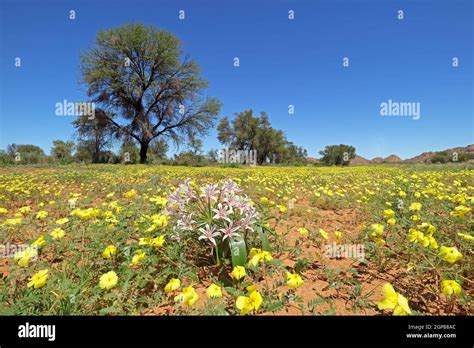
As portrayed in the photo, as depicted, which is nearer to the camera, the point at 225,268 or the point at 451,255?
the point at 451,255

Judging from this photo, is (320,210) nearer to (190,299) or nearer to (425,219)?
(425,219)

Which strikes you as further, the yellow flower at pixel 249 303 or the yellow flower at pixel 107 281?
the yellow flower at pixel 107 281

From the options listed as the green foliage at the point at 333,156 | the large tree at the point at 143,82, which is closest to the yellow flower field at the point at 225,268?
the large tree at the point at 143,82

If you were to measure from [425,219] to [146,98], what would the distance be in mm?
27609

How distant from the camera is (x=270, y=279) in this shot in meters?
1.98

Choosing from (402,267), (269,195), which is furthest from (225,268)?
(269,195)

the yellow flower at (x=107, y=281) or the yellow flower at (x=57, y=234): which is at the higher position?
the yellow flower at (x=57, y=234)
